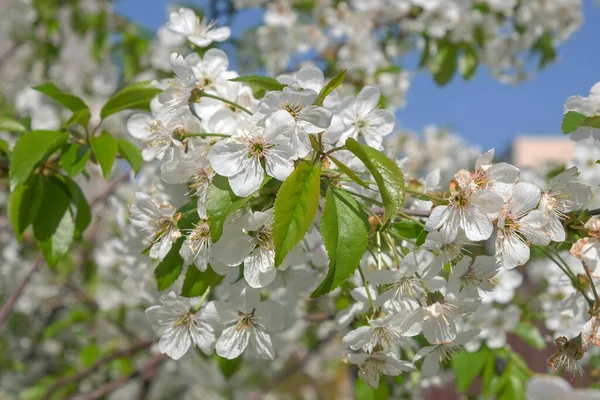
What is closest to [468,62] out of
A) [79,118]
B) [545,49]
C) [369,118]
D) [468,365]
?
[545,49]

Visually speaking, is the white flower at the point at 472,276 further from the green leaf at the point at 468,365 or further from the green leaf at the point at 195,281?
the green leaf at the point at 468,365

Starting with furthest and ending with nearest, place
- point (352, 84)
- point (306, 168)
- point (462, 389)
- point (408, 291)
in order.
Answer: point (352, 84)
point (462, 389)
point (408, 291)
point (306, 168)

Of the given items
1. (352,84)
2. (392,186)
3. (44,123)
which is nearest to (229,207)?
(392,186)

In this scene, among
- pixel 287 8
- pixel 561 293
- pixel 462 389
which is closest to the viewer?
pixel 462 389

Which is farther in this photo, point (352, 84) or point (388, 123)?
point (352, 84)

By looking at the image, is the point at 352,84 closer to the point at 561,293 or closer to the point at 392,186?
the point at 561,293

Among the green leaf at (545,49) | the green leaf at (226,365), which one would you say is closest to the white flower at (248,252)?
the green leaf at (226,365)

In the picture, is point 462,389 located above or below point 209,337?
below
